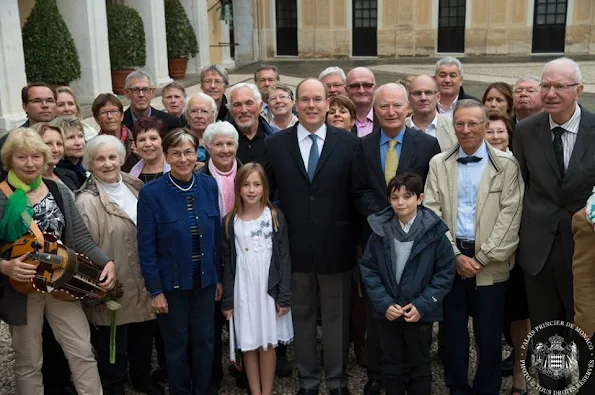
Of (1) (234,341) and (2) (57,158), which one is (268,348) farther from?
(2) (57,158)

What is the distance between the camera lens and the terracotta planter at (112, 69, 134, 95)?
14422mm

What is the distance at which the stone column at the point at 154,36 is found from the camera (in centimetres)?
1531

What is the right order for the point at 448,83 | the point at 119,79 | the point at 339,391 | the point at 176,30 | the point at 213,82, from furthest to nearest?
1. the point at 176,30
2. the point at 119,79
3. the point at 213,82
4. the point at 448,83
5. the point at 339,391

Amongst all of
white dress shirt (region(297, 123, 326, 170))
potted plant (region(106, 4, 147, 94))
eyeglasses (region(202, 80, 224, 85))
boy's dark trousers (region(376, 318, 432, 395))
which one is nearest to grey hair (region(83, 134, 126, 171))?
white dress shirt (region(297, 123, 326, 170))

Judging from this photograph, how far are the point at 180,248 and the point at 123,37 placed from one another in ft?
37.7

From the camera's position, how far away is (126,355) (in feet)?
14.2

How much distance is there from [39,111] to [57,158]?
1.12 m

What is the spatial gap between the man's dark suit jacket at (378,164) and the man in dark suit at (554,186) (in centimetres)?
58

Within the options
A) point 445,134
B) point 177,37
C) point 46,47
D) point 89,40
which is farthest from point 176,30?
point 445,134

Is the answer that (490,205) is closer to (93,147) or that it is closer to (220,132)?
(220,132)

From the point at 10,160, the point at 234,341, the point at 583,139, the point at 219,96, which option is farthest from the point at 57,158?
the point at 583,139

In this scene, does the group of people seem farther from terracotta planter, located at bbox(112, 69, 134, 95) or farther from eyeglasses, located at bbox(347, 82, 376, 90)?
terracotta planter, located at bbox(112, 69, 134, 95)

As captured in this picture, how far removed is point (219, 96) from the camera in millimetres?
6223

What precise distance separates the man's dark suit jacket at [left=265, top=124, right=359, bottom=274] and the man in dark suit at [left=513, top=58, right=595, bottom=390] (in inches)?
41.9
